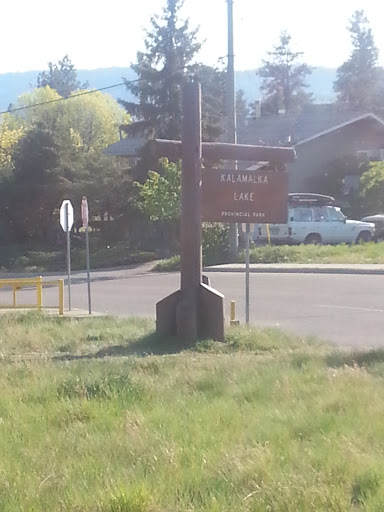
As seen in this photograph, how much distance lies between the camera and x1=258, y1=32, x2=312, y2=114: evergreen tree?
10006cm

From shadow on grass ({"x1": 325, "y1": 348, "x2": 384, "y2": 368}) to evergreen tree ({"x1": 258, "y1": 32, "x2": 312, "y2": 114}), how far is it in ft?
297

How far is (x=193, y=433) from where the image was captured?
667cm

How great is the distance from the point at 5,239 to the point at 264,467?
43.7m

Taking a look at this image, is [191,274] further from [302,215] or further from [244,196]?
[302,215]

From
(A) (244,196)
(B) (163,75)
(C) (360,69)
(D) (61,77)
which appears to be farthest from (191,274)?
(D) (61,77)

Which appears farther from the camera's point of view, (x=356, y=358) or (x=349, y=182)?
→ (x=349, y=182)

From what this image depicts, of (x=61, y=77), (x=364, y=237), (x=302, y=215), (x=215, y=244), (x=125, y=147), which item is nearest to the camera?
(x=215, y=244)

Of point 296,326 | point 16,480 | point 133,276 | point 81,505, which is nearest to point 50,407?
point 16,480

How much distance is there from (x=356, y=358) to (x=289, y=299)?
1080cm

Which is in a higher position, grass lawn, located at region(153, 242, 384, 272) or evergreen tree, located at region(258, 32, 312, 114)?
evergreen tree, located at region(258, 32, 312, 114)

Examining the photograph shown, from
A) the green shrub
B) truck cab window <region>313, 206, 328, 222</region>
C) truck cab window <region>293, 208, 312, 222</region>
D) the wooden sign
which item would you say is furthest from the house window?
the wooden sign

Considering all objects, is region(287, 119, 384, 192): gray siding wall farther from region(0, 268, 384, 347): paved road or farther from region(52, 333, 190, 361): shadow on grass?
region(52, 333, 190, 361): shadow on grass

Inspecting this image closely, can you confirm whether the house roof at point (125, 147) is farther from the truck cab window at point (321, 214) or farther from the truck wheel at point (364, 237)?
the truck wheel at point (364, 237)

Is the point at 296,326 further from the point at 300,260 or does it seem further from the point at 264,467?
the point at 300,260
